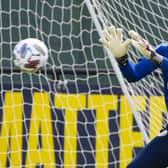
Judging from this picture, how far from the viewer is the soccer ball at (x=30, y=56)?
4074 millimetres

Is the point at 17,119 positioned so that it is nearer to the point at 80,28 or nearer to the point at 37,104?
the point at 37,104

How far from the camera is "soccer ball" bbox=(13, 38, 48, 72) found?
4074 millimetres

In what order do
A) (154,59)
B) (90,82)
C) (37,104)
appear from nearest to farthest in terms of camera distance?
(154,59) < (37,104) < (90,82)

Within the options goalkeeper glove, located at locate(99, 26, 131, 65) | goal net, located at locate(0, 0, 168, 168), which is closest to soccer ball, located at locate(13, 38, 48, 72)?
goal net, located at locate(0, 0, 168, 168)

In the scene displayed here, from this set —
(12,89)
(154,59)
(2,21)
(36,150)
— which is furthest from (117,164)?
(154,59)

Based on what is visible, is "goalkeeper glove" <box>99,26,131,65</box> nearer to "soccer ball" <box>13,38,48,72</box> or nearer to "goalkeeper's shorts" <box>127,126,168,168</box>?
"goalkeeper's shorts" <box>127,126,168,168</box>

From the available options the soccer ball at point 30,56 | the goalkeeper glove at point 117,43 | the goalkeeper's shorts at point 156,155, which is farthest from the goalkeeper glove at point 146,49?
the soccer ball at point 30,56

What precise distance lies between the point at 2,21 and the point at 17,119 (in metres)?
0.93

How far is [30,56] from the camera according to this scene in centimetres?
409

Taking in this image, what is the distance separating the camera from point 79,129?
4.83 m

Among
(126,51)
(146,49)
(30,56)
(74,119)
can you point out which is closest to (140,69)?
(126,51)

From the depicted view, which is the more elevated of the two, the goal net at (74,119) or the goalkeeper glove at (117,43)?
the goalkeeper glove at (117,43)

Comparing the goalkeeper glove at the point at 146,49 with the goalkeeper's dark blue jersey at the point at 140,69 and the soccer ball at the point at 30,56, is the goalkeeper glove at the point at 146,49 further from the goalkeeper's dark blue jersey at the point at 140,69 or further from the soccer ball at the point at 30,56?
the soccer ball at the point at 30,56

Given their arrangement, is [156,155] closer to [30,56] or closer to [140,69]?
[140,69]
